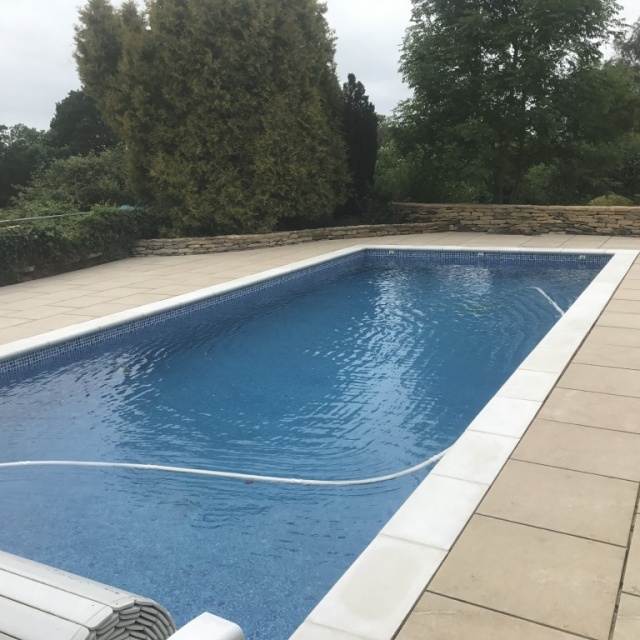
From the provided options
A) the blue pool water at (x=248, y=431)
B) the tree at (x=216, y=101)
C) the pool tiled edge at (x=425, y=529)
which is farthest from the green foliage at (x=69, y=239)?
the pool tiled edge at (x=425, y=529)

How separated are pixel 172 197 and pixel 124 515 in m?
8.95

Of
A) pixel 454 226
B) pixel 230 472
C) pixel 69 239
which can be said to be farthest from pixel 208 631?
pixel 454 226

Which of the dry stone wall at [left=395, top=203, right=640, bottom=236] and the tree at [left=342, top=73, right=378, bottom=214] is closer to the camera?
the dry stone wall at [left=395, top=203, right=640, bottom=236]

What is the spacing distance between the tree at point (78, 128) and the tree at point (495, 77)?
19.1m

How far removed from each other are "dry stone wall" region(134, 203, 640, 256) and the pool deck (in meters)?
6.78

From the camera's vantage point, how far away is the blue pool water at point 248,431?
8.96 feet

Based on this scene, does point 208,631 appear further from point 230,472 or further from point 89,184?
point 89,184

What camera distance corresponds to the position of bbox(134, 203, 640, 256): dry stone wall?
10.9 m

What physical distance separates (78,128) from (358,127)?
769 inches

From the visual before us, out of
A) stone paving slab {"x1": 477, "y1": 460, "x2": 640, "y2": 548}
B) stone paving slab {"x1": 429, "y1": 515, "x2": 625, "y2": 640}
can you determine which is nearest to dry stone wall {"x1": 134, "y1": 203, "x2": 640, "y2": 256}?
stone paving slab {"x1": 477, "y1": 460, "x2": 640, "y2": 548}

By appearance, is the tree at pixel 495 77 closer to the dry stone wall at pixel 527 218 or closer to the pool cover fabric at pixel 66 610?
the dry stone wall at pixel 527 218

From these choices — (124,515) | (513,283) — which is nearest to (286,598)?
(124,515)

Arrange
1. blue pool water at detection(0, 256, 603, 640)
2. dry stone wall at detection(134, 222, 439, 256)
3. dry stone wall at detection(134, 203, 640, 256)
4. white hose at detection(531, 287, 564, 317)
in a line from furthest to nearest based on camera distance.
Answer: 1. dry stone wall at detection(134, 222, 439, 256)
2. dry stone wall at detection(134, 203, 640, 256)
3. white hose at detection(531, 287, 564, 317)
4. blue pool water at detection(0, 256, 603, 640)

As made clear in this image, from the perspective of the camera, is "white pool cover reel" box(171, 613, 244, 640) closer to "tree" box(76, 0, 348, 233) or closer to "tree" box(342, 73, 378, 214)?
"tree" box(76, 0, 348, 233)
